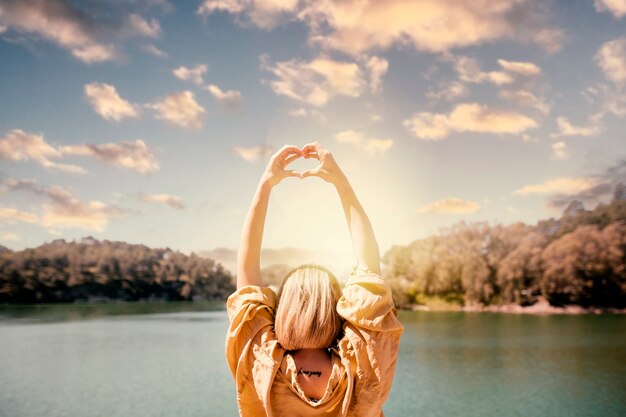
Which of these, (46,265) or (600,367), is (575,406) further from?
(46,265)

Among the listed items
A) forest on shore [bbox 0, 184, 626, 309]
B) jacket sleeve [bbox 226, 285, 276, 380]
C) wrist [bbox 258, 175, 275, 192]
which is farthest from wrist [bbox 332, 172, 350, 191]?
forest on shore [bbox 0, 184, 626, 309]

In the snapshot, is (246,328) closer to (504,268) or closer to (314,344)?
(314,344)

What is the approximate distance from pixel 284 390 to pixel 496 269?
63.8 m

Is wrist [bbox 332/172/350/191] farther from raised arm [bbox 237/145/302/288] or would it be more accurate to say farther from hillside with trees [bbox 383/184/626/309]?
hillside with trees [bbox 383/184/626/309]

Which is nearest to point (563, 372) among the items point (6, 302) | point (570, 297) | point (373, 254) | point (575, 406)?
point (575, 406)

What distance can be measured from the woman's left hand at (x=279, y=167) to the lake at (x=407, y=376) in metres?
12.7

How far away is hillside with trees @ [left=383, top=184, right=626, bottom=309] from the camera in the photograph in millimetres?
50750

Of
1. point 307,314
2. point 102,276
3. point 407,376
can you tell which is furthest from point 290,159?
point 102,276

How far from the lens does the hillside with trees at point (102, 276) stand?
3871 inches

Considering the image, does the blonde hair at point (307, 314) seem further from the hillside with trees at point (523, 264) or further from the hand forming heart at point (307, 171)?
the hillside with trees at point (523, 264)

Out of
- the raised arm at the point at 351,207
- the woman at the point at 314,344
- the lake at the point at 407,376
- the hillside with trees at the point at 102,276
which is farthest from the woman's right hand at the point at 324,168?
the hillside with trees at the point at 102,276

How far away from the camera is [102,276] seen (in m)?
106

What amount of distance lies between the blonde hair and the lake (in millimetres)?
12741

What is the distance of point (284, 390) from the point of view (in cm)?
150
